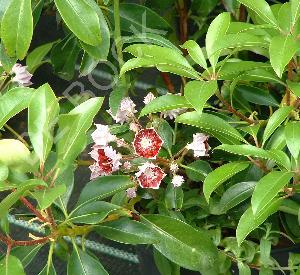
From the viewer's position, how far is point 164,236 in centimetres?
99

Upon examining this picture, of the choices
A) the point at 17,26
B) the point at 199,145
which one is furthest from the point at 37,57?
the point at 199,145

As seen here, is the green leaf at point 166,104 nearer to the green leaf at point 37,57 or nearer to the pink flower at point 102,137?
the pink flower at point 102,137

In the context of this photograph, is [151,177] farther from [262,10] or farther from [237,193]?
[262,10]

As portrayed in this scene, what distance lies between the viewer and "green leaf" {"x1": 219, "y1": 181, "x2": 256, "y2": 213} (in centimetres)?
99

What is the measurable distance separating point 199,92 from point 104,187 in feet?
0.76

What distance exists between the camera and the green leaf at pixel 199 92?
2.65ft

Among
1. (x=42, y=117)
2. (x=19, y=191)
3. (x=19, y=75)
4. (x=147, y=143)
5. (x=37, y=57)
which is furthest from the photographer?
(x=37, y=57)

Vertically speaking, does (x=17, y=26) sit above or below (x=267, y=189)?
above

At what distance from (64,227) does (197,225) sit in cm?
31

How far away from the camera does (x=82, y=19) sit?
3.18ft

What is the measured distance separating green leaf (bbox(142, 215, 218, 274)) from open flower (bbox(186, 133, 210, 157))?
111 mm

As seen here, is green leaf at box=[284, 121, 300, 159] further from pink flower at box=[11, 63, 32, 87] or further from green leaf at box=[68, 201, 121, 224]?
pink flower at box=[11, 63, 32, 87]

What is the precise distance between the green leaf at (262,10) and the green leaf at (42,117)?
0.29m

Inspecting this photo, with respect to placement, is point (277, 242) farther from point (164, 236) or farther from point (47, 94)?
point (47, 94)
